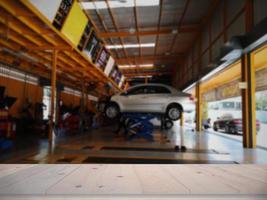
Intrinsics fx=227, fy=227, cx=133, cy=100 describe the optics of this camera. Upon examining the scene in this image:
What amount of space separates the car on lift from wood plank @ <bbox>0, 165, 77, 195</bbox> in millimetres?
12714

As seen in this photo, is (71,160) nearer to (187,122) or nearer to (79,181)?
(79,181)

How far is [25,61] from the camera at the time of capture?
9.24 metres

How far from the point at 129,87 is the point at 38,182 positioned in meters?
9.72

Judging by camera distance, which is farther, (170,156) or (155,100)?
(155,100)

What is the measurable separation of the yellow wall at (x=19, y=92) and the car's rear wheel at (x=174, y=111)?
683cm

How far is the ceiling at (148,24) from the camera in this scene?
9.25m

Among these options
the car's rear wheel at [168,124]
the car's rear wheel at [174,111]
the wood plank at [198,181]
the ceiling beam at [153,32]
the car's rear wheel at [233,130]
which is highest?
the ceiling beam at [153,32]

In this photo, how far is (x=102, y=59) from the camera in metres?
10.9

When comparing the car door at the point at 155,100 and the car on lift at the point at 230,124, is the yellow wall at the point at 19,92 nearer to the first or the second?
the car door at the point at 155,100

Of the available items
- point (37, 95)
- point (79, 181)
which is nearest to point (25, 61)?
point (37, 95)

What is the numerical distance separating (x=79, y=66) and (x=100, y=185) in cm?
951

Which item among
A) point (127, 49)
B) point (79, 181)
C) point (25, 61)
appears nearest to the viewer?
point (79, 181)

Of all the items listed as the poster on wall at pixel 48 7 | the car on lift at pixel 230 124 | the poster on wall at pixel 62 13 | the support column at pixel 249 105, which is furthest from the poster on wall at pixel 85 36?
the car on lift at pixel 230 124

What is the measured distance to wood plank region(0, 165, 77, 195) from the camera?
1.04 m
